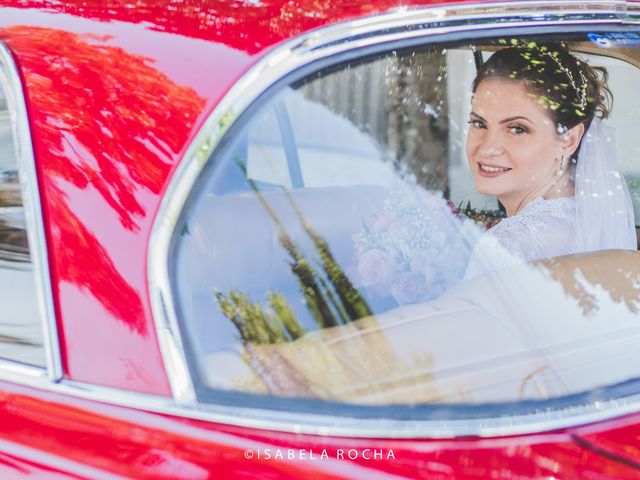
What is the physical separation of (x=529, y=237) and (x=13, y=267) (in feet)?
3.62

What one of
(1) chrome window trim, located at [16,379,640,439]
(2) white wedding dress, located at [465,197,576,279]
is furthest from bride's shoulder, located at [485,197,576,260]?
(1) chrome window trim, located at [16,379,640,439]

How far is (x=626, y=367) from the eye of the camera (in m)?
1.41

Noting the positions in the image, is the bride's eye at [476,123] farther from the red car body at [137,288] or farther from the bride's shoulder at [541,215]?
the red car body at [137,288]

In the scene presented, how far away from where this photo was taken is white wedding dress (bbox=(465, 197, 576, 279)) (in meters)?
1.69

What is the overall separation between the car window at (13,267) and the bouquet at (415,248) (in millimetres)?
593

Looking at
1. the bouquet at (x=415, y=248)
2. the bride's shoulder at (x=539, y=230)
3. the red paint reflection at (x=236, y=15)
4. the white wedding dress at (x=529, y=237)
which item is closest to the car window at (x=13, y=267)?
A: the red paint reflection at (x=236, y=15)

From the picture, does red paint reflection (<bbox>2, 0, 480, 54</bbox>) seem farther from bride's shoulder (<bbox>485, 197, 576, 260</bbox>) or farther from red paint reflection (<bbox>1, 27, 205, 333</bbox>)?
bride's shoulder (<bbox>485, 197, 576, 260</bbox>)

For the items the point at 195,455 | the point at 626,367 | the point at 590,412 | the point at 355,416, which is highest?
the point at 626,367

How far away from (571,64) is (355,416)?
3.61 feet

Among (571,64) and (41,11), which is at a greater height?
(571,64)

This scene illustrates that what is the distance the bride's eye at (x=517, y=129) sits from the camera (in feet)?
6.55

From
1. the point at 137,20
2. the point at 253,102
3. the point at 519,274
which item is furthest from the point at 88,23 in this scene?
the point at 519,274

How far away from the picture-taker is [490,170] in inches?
82.4

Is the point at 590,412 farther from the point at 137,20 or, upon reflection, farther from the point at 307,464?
the point at 137,20
